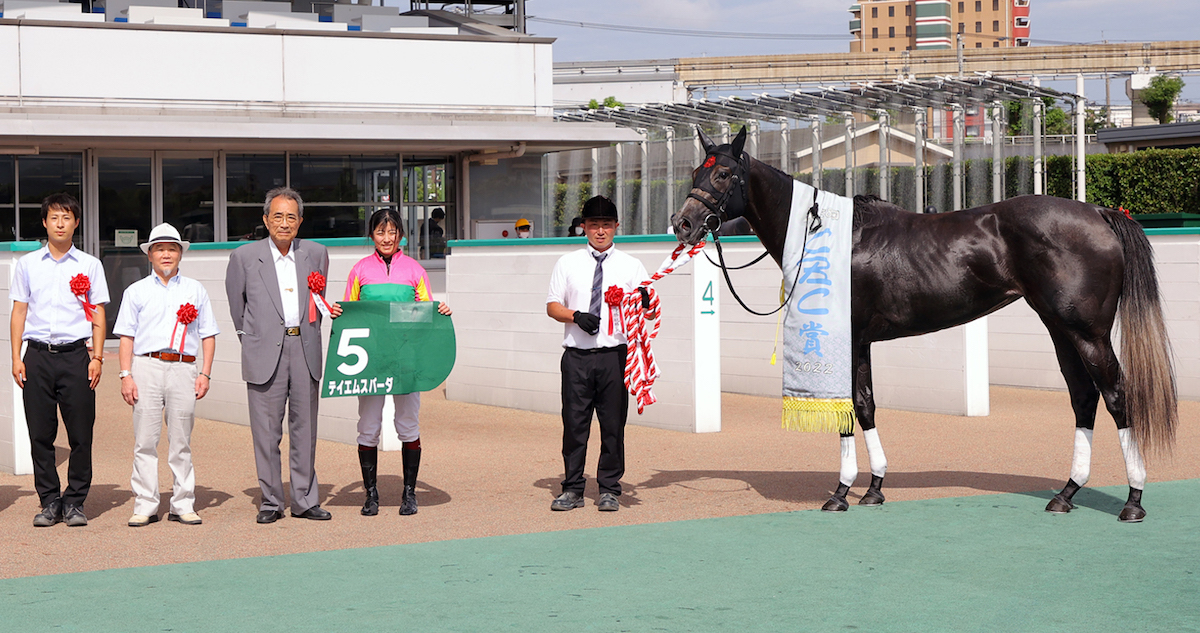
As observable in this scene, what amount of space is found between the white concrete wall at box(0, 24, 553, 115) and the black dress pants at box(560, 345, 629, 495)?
1449cm

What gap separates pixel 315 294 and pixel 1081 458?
4.50 m

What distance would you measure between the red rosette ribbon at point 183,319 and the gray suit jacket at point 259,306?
0.23 m

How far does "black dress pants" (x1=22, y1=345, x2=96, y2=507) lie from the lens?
724 centimetres

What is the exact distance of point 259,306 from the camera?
7355 millimetres

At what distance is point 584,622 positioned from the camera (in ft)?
16.7

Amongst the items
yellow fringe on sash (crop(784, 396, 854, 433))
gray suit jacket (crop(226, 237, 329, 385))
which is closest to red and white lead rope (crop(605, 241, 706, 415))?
yellow fringe on sash (crop(784, 396, 854, 433))

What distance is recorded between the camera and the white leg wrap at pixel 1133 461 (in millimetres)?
7133

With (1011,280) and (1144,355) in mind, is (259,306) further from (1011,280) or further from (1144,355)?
(1144,355)

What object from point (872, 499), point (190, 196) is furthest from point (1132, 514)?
point (190, 196)

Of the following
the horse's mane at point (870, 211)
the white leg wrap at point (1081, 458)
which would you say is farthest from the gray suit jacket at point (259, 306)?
the white leg wrap at point (1081, 458)

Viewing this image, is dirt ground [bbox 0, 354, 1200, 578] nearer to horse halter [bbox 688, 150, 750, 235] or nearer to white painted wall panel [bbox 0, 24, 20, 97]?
horse halter [bbox 688, 150, 750, 235]

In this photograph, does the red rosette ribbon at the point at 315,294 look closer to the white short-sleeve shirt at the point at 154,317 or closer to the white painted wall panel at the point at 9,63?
the white short-sleeve shirt at the point at 154,317

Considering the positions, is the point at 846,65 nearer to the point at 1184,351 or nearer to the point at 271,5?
the point at 271,5

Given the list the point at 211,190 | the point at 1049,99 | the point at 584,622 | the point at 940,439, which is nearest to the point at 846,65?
the point at 1049,99
